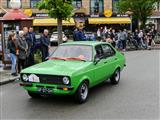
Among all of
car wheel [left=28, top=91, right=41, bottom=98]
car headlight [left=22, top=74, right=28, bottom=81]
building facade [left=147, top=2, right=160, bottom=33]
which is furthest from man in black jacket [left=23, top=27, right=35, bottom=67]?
building facade [left=147, top=2, right=160, bottom=33]

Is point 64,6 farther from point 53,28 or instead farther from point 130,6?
point 53,28

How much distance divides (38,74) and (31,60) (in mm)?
Result: 5070

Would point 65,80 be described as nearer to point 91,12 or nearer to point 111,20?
point 111,20

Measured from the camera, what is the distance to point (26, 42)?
13406 millimetres

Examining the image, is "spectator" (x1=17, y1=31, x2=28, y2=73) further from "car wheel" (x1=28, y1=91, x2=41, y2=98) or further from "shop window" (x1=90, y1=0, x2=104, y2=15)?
"shop window" (x1=90, y1=0, x2=104, y2=15)

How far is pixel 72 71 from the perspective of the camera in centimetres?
851

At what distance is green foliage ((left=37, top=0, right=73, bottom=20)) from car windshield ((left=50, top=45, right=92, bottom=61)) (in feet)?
29.7

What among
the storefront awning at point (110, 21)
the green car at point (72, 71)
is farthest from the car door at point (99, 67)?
the storefront awning at point (110, 21)

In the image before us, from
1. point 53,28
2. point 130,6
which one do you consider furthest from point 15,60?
point 53,28

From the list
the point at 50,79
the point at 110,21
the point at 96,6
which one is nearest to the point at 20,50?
the point at 50,79

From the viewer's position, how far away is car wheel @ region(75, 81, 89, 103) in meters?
8.59

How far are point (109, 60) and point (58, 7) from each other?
9.13m

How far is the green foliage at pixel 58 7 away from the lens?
19.0 meters

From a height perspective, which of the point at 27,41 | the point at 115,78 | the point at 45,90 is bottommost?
the point at 115,78
